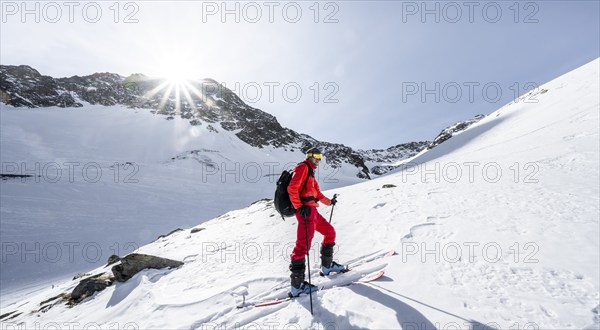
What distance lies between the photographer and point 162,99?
262ft

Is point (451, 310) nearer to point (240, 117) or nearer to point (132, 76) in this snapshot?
point (240, 117)

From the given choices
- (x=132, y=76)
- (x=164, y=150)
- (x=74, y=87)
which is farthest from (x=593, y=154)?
(x=132, y=76)

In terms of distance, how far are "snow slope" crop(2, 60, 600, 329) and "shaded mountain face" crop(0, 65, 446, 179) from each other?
197 feet

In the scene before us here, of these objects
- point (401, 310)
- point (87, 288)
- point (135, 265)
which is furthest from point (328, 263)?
point (87, 288)

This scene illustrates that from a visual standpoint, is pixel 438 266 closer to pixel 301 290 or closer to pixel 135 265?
pixel 301 290

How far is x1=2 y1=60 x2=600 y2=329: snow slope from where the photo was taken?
359 centimetres

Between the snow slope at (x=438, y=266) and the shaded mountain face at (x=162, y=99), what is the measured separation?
60074 mm

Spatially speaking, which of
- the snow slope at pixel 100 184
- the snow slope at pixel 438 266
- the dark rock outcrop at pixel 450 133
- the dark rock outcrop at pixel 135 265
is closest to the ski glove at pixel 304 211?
the snow slope at pixel 438 266

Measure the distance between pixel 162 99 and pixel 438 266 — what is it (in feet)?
290

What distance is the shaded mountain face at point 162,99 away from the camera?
66688 millimetres

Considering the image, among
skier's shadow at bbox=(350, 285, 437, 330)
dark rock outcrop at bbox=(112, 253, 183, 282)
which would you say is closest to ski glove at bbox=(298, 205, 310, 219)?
skier's shadow at bbox=(350, 285, 437, 330)

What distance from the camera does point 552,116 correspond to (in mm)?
14578

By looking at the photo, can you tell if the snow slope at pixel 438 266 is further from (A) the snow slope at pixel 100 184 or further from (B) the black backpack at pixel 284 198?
(A) the snow slope at pixel 100 184

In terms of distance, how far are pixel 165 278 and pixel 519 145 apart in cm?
1481
